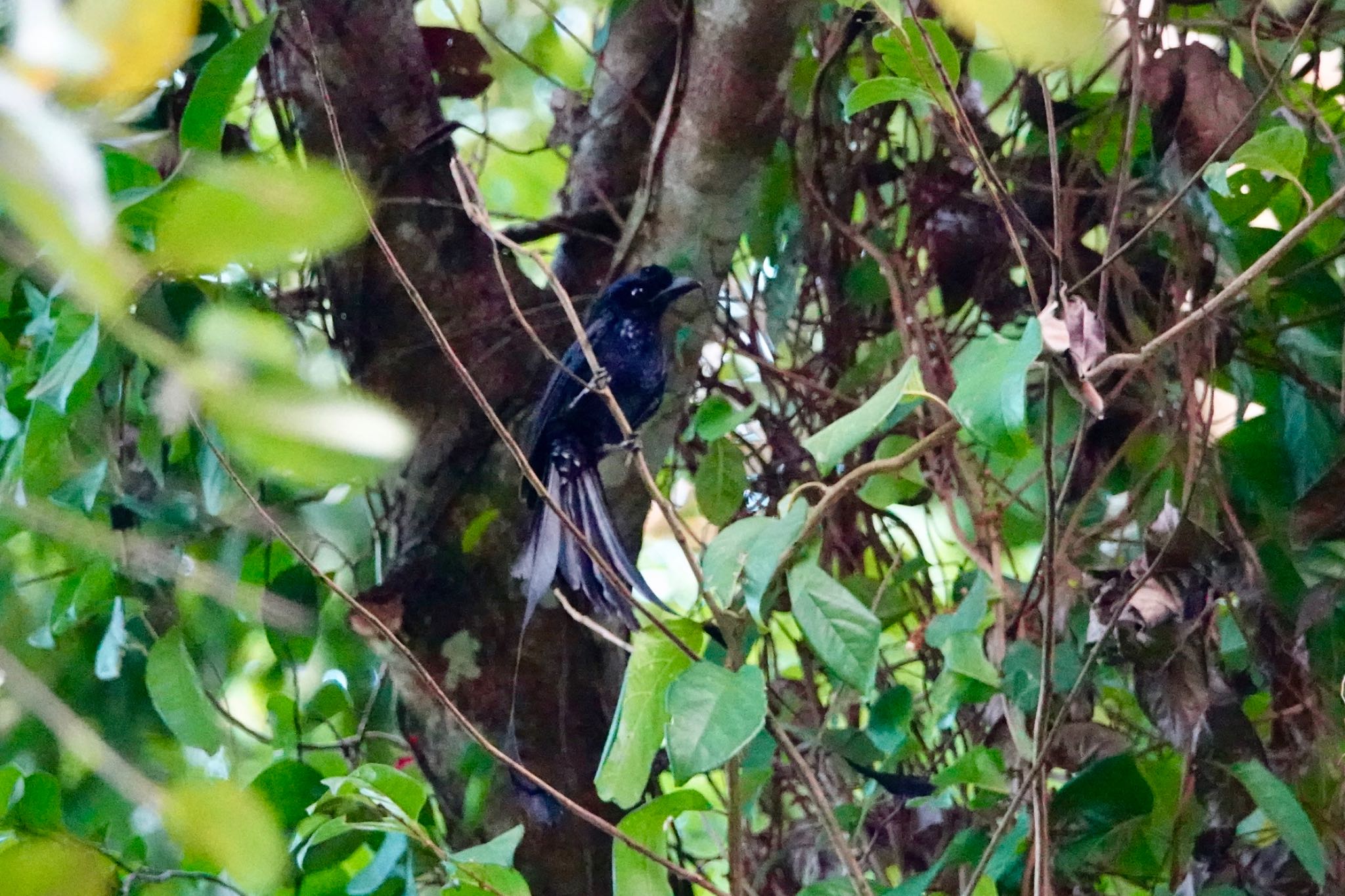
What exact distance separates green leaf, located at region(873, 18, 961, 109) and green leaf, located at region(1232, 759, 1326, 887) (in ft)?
1.70

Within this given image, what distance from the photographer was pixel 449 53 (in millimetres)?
1259

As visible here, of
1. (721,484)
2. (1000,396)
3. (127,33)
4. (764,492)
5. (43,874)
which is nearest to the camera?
(127,33)

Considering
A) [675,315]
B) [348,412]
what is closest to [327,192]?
[348,412]

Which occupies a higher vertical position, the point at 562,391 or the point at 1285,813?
the point at 562,391

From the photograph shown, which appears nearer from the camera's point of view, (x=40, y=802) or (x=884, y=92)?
(x=884, y=92)

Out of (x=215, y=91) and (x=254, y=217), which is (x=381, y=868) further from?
(x=254, y=217)

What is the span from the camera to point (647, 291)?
103 cm

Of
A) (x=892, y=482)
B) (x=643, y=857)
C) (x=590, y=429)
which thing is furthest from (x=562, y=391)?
(x=643, y=857)

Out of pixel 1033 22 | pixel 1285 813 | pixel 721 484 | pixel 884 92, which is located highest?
pixel 884 92

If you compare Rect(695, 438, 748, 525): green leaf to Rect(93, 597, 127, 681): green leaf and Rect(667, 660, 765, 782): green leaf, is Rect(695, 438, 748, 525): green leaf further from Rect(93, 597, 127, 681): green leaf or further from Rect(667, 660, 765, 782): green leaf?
Rect(93, 597, 127, 681): green leaf

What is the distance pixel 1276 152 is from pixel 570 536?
0.59 meters

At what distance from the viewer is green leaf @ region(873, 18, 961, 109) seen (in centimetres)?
73

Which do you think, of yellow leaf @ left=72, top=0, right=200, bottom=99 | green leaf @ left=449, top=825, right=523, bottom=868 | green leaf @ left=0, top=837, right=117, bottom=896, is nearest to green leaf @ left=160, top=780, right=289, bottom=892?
green leaf @ left=0, top=837, right=117, bottom=896

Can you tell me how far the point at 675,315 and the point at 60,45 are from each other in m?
0.85
